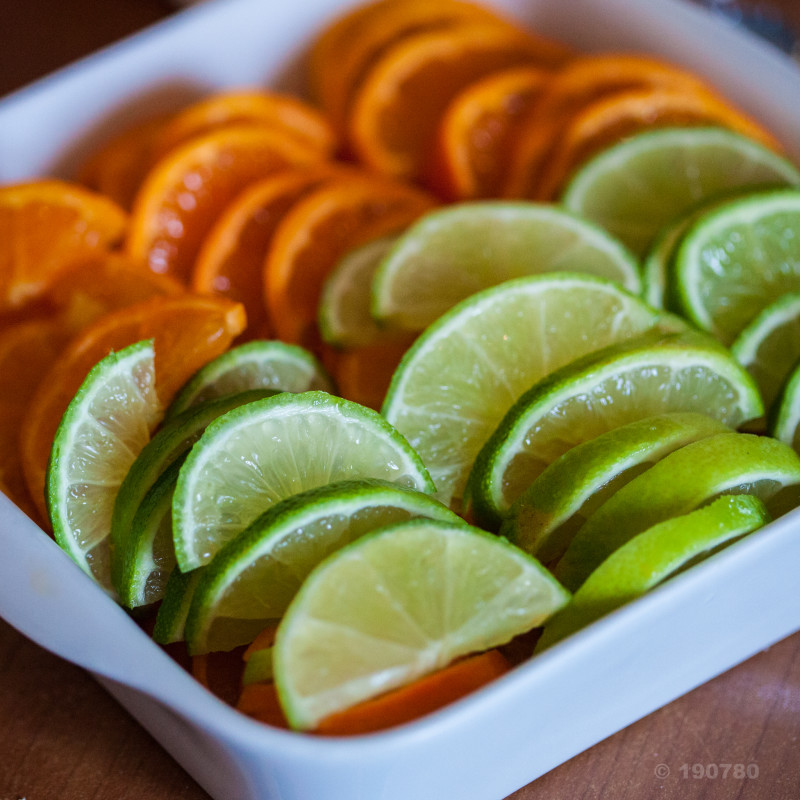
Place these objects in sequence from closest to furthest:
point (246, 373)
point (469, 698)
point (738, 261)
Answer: point (469, 698)
point (246, 373)
point (738, 261)

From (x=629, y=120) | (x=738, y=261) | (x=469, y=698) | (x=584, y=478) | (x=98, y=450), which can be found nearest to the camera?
(x=469, y=698)

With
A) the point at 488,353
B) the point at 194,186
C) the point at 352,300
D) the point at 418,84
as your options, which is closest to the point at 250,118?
the point at 194,186

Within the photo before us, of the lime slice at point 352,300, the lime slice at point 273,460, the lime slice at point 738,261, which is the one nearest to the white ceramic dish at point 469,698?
the lime slice at point 273,460

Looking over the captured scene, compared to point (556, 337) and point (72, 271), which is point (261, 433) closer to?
point (556, 337)

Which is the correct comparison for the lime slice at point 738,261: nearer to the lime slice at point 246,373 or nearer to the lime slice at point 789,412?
the lime slice at point 789,412

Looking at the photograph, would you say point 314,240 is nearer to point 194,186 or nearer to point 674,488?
point 194,186

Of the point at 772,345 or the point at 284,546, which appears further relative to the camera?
the point at 772,345

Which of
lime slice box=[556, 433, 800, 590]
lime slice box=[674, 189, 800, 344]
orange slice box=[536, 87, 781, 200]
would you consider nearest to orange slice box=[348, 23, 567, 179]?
orange slice box=[536, 87, 781, 200]
